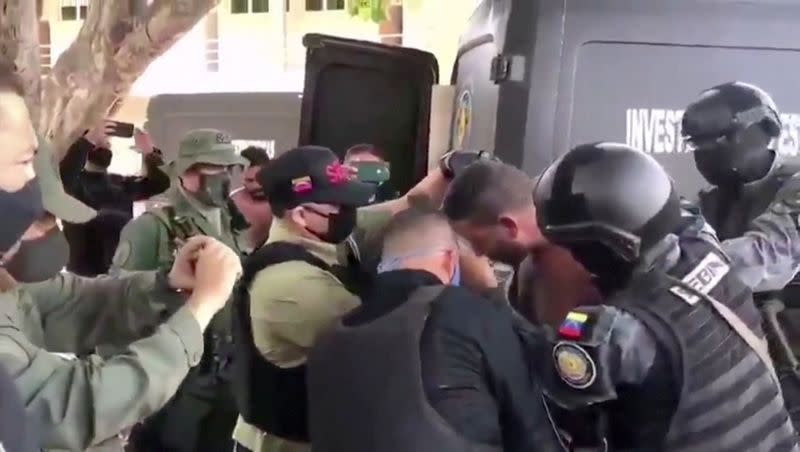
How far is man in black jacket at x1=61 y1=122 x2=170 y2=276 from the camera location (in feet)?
19.3

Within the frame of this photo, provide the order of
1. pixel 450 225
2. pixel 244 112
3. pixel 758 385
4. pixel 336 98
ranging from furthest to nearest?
pixel 244 112 → pixel 336 98 → pixel 450 225 → pixel 758 385

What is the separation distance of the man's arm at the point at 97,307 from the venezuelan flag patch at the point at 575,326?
2.61ft

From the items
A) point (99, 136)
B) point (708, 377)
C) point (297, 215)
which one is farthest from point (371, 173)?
point (99, 136)

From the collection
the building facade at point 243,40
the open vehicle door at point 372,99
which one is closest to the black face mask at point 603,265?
the open vehicle door at point 372,99

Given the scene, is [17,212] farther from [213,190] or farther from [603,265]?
[213,190]

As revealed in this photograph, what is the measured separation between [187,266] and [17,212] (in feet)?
1.53

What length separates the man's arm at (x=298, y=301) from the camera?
2822 millimetres

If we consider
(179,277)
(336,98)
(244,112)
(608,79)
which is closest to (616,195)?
(179,277)

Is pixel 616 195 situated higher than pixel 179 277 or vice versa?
pixel 616 195

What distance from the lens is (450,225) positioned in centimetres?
255

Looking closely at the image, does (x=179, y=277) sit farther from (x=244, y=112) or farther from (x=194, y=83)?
(x=194, y=83)

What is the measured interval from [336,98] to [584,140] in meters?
2.00

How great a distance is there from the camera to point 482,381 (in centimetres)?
214

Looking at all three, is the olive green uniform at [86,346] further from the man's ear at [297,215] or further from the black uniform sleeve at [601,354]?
the man's ear at [297,215]
